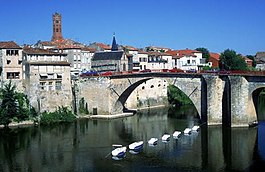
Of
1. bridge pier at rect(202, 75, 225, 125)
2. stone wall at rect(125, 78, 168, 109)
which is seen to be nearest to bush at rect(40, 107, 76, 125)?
stone wall at rect(125, 78, 168, 109)

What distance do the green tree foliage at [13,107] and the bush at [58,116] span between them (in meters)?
1.34

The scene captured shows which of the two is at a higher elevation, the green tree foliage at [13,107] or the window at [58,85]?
the window at [58,85]

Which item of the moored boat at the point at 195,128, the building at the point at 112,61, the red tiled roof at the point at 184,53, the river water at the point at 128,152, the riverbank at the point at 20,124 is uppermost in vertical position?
the red tiled roof at the point at 184,53

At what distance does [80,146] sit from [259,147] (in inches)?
646

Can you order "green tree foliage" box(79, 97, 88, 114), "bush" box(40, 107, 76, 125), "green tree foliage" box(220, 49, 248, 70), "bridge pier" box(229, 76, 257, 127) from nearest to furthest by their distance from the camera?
"bridge pier" box(229, 76, 257, 127)
"bush" box(40, 107, 76, 125)
"green tree foliage" box(79, 97, 88, 114)
"green tree foliage" box(220, 49, 248, 70)

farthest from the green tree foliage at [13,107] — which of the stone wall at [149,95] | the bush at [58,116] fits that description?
the stone wall at [149,95]

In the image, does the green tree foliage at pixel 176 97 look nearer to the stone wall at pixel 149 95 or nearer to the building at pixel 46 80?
the stone wall at pixel 149 95

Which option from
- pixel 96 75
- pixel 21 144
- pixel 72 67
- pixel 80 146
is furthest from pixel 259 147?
pixel 72 67

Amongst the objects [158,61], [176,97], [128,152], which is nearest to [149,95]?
[176,97]

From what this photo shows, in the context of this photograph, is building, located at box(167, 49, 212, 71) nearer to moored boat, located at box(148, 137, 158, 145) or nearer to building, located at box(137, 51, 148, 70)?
building, located at box(137, 51, 148, 70)

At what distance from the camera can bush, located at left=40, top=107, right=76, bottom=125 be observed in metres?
49.5

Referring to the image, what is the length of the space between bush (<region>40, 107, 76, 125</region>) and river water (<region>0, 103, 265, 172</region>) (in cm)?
207

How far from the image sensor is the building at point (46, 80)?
5081 cm

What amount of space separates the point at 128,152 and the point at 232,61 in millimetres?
55253
